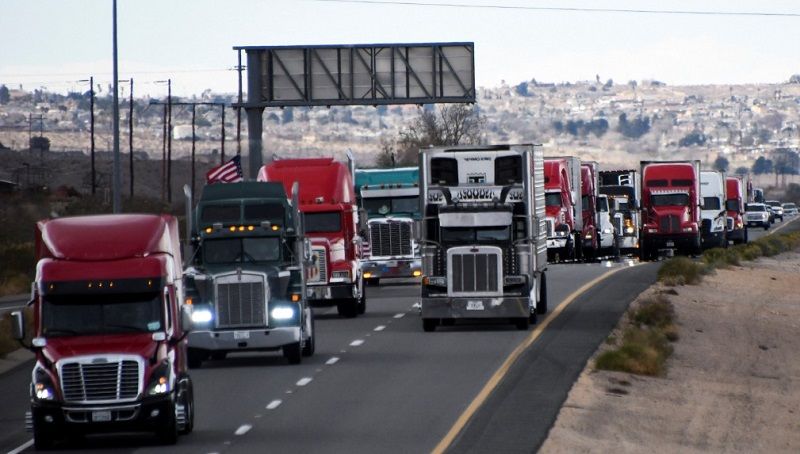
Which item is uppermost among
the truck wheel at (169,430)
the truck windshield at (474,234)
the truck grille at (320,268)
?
the truck windshield at (474,234)

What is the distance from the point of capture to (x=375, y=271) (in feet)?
173

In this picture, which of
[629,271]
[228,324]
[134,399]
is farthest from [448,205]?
[629,271]

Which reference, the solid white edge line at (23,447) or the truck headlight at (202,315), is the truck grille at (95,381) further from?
the truck headlight at (202,315)

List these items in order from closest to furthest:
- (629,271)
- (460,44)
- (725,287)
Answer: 1. (725,287)
2. (629,271)
3. (460,44)

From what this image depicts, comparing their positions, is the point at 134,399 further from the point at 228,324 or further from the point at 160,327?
the point at 228,324

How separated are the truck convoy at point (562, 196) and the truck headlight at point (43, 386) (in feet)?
146

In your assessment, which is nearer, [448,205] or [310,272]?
[448,205]

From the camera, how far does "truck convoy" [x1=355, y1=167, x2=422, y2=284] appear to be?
51844mm

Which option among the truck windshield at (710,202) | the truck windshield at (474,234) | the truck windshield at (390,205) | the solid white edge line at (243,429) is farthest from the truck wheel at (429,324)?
the truck windshield at (710,202)

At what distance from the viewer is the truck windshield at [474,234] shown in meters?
36.5

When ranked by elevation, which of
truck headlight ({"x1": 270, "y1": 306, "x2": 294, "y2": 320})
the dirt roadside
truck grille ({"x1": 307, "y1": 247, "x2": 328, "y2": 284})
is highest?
truck grille ({"x1": 307, "y1": 247, "x2": 328, "y2": 284})

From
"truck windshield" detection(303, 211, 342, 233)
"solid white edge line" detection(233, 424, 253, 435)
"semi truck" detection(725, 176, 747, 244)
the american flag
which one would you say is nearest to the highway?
"solid white edge line" detection(233, 424, 253, 435)

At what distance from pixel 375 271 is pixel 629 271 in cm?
1290

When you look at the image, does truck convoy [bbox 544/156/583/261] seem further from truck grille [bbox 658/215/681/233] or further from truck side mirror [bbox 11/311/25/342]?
truck side mirror [bbox 11/311/25/342]
